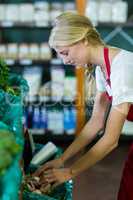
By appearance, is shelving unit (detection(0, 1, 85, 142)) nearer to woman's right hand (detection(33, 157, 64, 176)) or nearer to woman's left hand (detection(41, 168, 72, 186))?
woman's right hand (detection(33, 157, 64, 176))

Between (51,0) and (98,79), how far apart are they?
2.39m

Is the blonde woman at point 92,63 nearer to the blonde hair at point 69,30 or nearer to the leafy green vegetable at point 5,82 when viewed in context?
the blonde hair at point 69,30

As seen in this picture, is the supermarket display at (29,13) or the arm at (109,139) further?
the supermarket display at (29,13)

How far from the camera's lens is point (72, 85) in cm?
384

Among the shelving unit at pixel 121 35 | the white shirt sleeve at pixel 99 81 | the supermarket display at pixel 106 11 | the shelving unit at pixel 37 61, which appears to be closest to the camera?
the white shirt sleeve at pixel 99 81

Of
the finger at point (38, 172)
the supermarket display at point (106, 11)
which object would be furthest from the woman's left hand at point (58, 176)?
the supermarket display at point (106, 11)

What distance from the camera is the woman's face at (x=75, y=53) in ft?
5.10

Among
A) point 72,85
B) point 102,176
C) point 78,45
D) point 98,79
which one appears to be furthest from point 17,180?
point 72,85

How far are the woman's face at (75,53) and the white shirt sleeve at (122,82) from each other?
0.43 feet

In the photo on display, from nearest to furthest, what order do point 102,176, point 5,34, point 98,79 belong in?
1. point 98,79
2. point 102,176
3. point 5,34

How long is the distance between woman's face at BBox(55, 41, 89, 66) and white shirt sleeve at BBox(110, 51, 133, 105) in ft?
0.43

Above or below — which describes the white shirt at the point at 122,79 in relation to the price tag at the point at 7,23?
above

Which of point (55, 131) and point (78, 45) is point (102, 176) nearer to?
point (55, 131)

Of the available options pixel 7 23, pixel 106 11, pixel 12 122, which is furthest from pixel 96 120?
pixel 7 23
